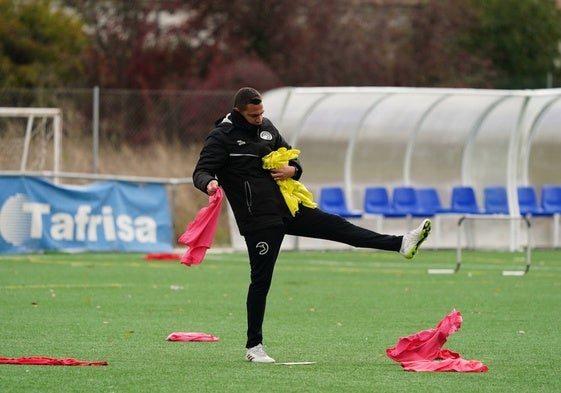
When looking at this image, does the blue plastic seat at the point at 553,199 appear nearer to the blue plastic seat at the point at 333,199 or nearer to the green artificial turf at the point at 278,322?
the blue plastic seat at the point at 333,199

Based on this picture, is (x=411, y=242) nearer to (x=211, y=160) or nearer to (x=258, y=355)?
(x=258, y=355)

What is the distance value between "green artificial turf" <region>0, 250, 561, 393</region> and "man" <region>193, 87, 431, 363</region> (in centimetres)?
68

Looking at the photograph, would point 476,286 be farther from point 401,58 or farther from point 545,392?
point 401,58

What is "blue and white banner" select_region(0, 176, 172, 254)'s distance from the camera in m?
25.4

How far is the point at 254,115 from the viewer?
10992mm

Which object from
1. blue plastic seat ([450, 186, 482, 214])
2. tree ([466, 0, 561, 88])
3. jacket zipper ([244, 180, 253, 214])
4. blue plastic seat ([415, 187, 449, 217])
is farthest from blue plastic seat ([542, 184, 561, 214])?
tree ([466, 0, 561, 88])

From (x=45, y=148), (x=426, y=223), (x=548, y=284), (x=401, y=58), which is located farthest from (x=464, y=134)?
(x=426, y=223)

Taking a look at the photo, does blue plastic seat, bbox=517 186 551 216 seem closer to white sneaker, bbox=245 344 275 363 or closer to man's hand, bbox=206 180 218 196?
white sneaker, bbox=245 344 275 363

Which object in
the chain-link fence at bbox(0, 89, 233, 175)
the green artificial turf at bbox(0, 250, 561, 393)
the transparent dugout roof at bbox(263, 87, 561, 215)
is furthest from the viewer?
the chain-link fence at bbox(0, 89, 233, 175)

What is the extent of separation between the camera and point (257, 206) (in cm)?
1105

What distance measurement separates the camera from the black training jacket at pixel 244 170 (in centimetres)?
1104

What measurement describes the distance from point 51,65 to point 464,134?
45.4 feet

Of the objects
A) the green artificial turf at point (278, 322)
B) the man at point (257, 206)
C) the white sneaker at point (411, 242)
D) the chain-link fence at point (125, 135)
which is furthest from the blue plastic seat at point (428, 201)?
the white sneaker at point (411, 242)

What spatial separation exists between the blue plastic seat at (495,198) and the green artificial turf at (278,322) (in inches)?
147
